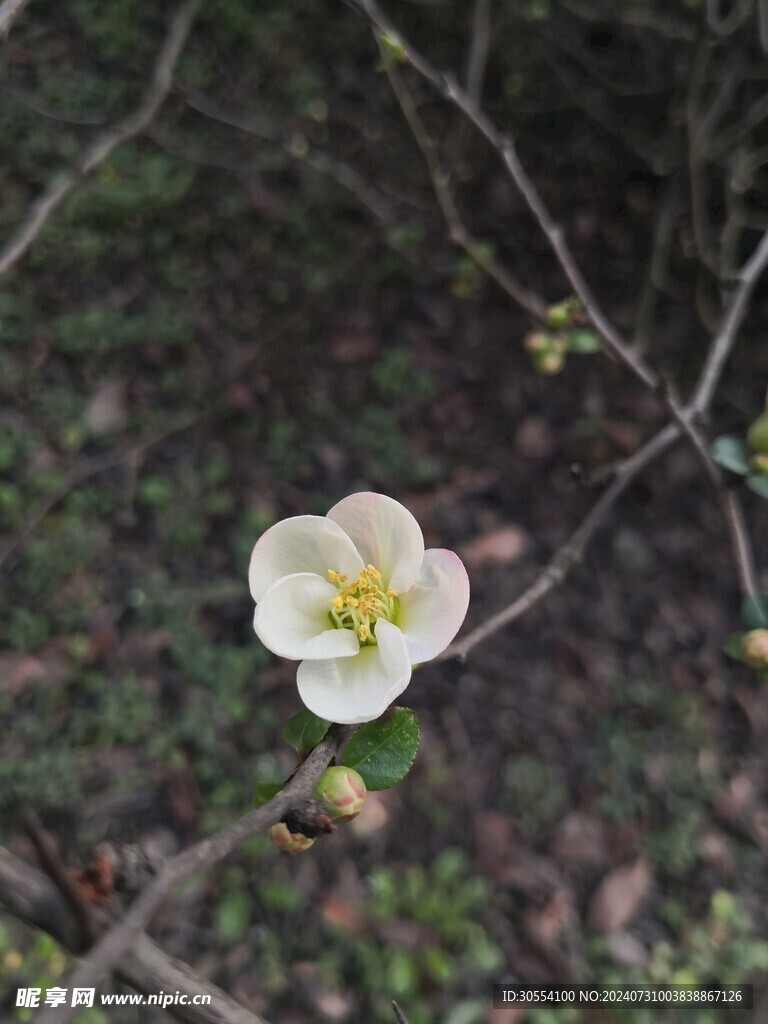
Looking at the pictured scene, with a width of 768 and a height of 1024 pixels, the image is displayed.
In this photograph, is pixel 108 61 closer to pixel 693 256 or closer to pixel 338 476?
pixel 338 476

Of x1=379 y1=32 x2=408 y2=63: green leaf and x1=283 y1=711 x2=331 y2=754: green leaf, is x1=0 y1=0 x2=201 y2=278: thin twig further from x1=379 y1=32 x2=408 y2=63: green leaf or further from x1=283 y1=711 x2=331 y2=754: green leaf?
x1=283 y1=711 x2=331 y2=754: green leaf

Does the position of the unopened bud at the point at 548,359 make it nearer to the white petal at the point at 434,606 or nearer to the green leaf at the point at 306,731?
the white petal at the point at 434,606

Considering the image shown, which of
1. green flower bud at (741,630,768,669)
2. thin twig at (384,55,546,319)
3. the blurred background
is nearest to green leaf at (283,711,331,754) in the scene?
green flower bud at (741,630,768,669)

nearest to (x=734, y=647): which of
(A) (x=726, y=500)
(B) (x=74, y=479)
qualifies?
(A) (x=726, y=500)

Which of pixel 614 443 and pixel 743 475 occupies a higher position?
pixel 743 475

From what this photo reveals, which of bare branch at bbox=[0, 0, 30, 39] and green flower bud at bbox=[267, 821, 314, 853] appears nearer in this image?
green flower bud at bbox=[267, 821, 314, 853]

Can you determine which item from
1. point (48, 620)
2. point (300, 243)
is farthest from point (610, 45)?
point (48, 620)

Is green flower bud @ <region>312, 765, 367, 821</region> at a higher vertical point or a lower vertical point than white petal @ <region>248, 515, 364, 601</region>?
lower
